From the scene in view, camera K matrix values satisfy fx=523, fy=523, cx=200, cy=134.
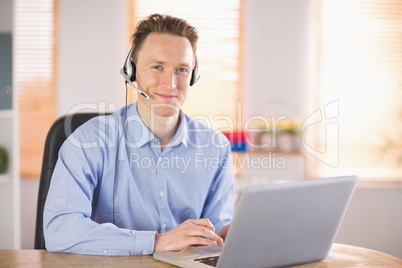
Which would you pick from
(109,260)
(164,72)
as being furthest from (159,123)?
(109,260)

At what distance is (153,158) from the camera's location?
1.78 meters

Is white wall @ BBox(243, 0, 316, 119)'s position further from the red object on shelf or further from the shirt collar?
the shirt collar

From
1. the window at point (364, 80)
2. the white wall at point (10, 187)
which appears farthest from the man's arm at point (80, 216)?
the window at point (364, 80)

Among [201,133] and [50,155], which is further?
[201,133]

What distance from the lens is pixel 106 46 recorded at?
396 cm

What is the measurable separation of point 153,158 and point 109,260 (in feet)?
1.73

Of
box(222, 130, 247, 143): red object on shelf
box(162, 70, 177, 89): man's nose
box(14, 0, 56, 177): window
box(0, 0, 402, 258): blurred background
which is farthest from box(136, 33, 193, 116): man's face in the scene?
box(14, 0, 56, 177): window

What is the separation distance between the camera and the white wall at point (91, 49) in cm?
396

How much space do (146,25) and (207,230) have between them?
812 mm

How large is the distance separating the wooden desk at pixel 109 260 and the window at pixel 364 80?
2.75 m

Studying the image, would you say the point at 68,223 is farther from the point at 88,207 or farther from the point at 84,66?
the point at 84,66

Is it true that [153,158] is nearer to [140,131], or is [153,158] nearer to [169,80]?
[140,131]

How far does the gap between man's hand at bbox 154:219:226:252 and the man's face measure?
53cm

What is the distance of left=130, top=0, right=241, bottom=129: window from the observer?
156 inches
